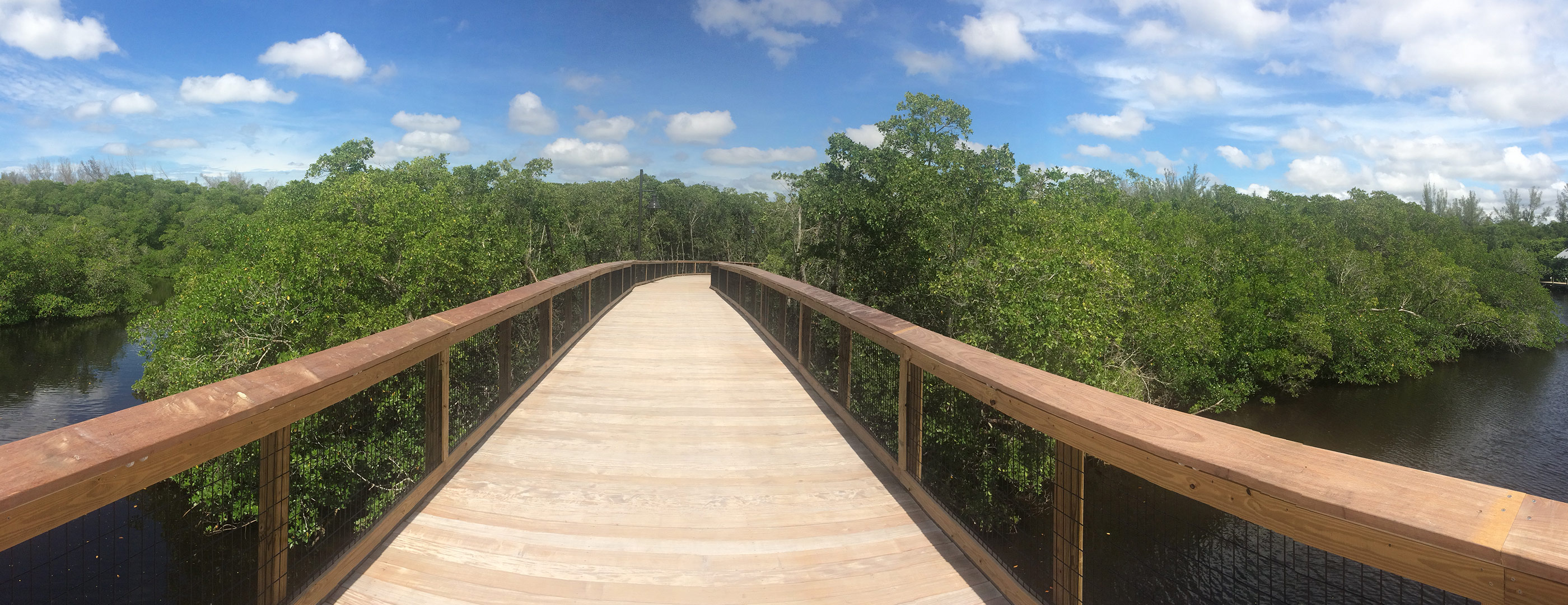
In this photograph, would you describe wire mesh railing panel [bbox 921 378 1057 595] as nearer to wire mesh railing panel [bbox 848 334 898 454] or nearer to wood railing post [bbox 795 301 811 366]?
wire mesh railing panel [bbox 848 334 898 454]

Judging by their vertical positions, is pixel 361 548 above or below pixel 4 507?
below

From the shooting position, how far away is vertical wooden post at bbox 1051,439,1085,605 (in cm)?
207

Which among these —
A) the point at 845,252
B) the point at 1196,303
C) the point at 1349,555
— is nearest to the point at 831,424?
the point at 1349,555

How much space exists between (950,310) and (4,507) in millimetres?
17021

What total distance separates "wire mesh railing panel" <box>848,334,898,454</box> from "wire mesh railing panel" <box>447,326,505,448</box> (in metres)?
2.35

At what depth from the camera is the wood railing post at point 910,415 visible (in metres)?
3.41

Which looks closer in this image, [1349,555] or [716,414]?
[1349,555]

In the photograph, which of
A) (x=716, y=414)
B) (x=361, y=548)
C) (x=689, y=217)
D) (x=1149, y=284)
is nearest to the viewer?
(x=361, y=548)

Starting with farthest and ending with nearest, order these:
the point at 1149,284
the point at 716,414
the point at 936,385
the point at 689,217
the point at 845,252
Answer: the point at 689,217 → the point at 845,252 → the point at 1149,284 → the point at 716,414 → the point at 936,385

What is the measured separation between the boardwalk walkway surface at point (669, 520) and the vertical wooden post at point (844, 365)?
0.64 ft

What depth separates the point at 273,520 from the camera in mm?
2154

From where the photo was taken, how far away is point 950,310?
56.9 ft

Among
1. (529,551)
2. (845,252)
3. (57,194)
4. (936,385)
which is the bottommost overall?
(529,551)

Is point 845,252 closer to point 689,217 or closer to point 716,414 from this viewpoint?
point 716,414
